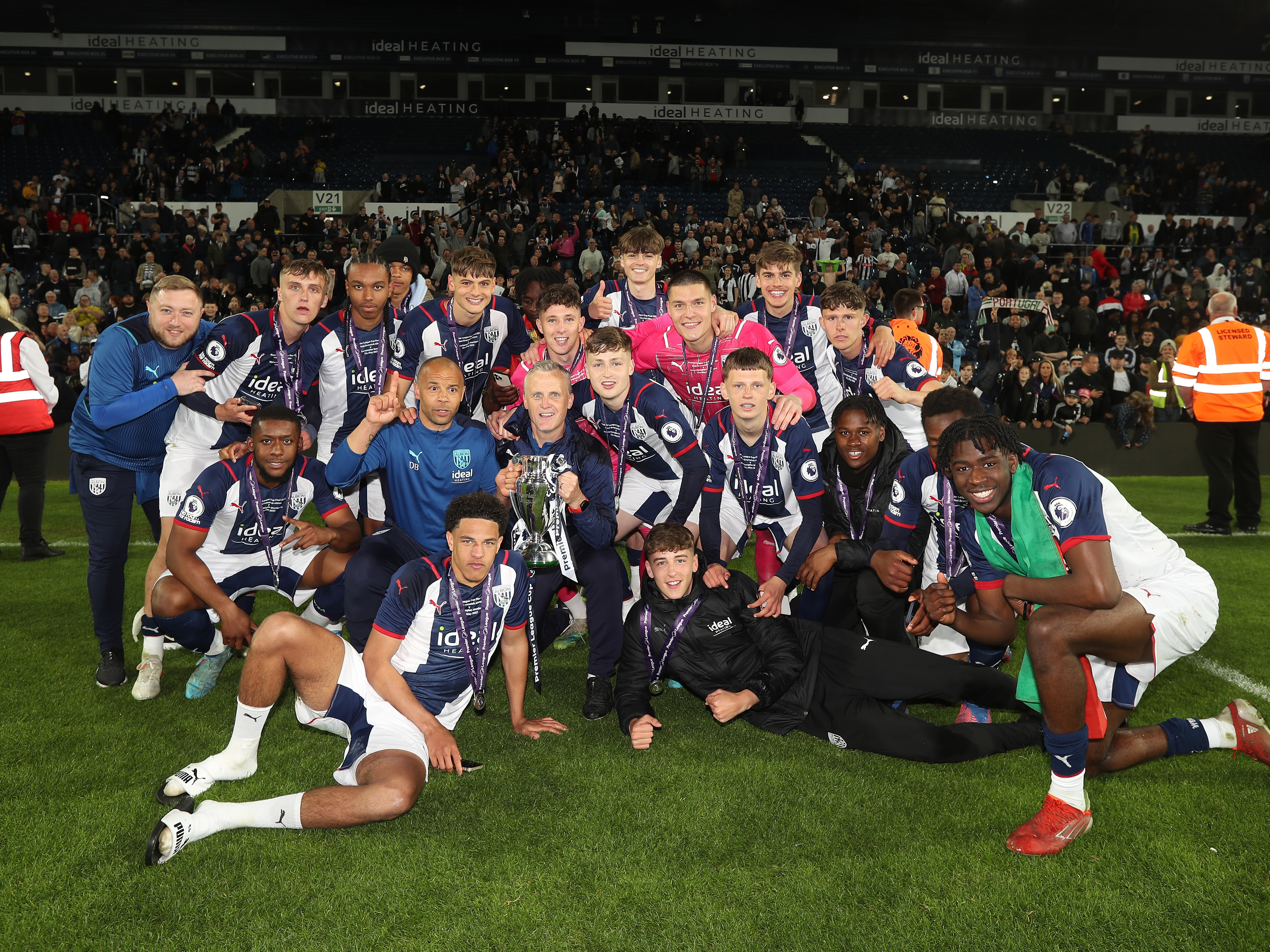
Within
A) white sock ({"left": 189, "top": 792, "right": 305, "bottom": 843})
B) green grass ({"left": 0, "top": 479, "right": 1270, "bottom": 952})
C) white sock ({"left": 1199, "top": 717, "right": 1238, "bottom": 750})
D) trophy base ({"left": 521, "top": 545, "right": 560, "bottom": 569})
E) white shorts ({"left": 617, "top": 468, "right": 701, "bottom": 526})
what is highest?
white shorts ({"left": 617, "top": 468, "right": 701, "bottom": 526})

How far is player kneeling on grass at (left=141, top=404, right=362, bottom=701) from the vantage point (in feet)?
14.7

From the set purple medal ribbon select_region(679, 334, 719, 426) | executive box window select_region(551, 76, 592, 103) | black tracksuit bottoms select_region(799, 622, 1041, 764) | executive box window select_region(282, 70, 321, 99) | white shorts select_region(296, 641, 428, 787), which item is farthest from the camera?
executive box window select_region(551, 76, 592, 103)

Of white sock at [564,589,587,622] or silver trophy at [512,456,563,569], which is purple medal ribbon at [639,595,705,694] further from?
white sock at [564,589,587,622]

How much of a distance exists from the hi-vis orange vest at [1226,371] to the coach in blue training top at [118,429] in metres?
8.22

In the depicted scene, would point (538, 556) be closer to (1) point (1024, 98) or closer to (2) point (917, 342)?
(2) point (917, 342)

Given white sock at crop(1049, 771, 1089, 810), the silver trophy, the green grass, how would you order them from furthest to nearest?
the silver trophy
white sock at crop(1049, 771, 1089, 810)
the green grass

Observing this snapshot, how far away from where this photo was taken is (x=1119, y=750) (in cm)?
371

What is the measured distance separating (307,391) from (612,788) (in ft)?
10.2

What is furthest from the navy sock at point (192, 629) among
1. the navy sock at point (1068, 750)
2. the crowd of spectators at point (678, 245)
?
the crowd of spectators at point (678, 245)

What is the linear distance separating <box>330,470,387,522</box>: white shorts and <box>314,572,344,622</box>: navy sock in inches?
21.0

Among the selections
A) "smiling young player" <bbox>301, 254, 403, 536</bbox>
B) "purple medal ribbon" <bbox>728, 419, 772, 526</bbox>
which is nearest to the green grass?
"purple medal ribbon" <bbox>728, 419, 772, 526</bbox>

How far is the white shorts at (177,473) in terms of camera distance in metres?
4.98

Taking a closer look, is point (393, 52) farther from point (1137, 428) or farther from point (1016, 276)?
point (1137, 428)

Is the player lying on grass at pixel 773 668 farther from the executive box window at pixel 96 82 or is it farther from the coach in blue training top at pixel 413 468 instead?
the executive box window at pixel 96 82
